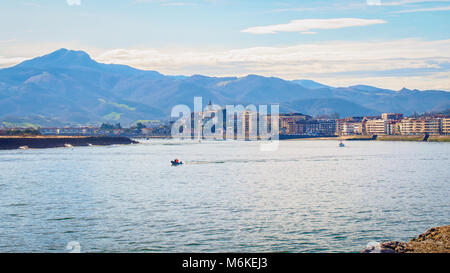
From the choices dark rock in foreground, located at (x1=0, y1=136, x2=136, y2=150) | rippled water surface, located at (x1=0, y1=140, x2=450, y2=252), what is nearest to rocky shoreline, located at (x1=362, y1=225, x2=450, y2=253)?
rippled water surface, located at (x1=0, y1=140, x2=450, y2=252)

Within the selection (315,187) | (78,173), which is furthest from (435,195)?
(78,173)

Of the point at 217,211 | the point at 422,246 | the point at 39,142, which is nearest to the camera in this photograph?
the point at 422,246

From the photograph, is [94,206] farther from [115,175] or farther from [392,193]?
[115,175]

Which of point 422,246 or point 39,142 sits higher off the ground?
point 39,142

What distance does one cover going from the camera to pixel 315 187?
4991 cm

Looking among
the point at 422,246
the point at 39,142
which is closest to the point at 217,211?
the point at 422,246

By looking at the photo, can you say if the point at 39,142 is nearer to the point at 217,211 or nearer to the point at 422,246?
the point at 217,211

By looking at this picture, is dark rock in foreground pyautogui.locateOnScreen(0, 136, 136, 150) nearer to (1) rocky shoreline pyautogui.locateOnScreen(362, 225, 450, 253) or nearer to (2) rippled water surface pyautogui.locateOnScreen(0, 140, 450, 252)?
(2) rippled water surface pyautogui.locateOnScreen(0, 140, 450, 252)

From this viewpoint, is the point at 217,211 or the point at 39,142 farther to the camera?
the point at 39,142

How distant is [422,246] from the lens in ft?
70.4

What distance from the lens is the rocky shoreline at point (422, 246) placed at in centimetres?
2056

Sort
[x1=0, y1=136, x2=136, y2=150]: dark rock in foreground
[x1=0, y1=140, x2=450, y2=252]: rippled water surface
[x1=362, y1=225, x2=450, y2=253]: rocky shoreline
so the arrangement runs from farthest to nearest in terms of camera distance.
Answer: [x1=0, y1=136, x2=136, y2=150]: dark rock in foreground < [x1=0, y1=140, x2=450, y2=252]: rippled water surface < [x1=362, y1=225, x2=450, y2=253]: rocky shoreline

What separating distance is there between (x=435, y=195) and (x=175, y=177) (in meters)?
29.3

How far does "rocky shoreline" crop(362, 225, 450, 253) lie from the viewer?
20562 millimetres
